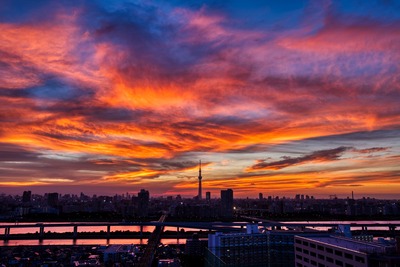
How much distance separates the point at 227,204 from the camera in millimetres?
104562

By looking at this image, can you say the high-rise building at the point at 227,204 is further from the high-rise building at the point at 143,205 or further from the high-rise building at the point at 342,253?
the high-rise building at the point at 342,253

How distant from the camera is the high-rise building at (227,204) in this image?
99062mm

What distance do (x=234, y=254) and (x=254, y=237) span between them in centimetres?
291

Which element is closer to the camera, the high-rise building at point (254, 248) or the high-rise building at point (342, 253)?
the high-rise building at point (342, 253)

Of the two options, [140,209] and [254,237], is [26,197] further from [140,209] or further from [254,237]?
[254,237]

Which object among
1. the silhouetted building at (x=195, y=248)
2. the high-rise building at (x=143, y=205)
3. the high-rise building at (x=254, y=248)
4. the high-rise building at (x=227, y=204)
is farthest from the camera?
the high-rise building at (x=143, y=205)

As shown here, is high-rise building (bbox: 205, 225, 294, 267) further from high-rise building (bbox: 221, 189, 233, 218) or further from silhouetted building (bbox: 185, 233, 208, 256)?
high-rise building (bbox: 221, 189, 233, 218)

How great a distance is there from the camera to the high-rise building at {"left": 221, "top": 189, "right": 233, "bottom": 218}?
99062 millimetres

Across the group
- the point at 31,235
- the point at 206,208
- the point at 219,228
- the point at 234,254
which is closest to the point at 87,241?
the point at 31,235

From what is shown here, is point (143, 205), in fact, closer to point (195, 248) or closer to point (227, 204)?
point (227, 204)

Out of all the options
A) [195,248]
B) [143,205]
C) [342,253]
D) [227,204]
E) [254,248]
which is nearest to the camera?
[342,253]

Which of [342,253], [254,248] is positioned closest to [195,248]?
[254,248]

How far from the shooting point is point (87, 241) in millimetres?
60469

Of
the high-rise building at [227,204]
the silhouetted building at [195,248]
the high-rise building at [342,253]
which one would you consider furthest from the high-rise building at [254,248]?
the high-rise building at [227,204]
